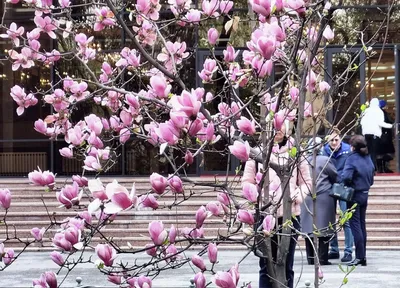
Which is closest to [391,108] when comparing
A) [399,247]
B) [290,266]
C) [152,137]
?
[399,247]

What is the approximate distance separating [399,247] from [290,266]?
8.19 metres

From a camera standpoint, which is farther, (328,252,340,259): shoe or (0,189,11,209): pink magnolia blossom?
(328,252,340,259): shoe

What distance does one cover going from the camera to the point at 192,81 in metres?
21.0

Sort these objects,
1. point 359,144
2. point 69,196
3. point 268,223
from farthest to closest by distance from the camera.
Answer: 1. point 359,144
2. point 268,223
3. point 69,196

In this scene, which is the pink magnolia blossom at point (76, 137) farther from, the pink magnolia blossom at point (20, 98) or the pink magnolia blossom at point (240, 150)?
the pink magnolia blossom at point (240, 150)

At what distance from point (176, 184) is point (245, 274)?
7.57m

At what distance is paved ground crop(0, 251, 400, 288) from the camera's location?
33.9ft

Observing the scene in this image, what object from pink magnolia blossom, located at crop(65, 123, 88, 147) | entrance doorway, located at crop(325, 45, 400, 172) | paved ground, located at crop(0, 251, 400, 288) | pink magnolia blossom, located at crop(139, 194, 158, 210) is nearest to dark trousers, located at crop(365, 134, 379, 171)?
entrance doorway, located at crop(325, 45, 400, 172)

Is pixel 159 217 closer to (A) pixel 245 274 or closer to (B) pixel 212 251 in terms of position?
(A) pixel 245 274

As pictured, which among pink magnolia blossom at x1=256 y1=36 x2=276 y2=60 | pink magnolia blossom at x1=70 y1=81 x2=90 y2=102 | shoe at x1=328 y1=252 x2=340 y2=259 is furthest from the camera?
shoe at x1=328 y1=252 x2=340 y2=259

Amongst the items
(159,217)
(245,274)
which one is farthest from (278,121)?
(159,217)

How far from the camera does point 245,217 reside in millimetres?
3758

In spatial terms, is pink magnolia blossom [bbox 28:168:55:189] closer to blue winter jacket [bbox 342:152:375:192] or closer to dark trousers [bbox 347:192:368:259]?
blue winter jacket [bbox 342:152:375:192]

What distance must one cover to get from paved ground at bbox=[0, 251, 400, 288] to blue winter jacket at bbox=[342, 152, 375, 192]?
1.09m
